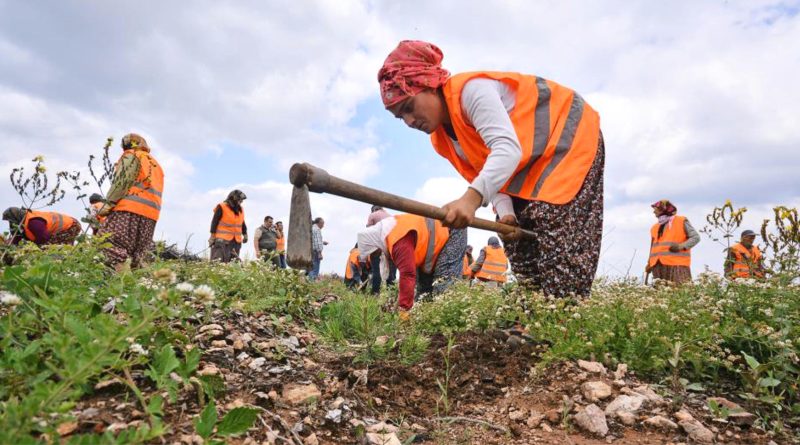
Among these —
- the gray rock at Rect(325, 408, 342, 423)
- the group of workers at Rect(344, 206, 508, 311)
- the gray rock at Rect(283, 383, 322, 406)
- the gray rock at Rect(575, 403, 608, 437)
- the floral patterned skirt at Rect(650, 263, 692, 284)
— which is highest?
the floral patterned skirt at Rect(650, 263, 692, 284)

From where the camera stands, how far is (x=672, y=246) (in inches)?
321

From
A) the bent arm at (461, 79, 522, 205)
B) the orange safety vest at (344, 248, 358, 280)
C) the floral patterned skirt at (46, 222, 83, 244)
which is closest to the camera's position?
the bent arm at (461, 79, 522, 205)

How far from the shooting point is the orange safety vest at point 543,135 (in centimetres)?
286

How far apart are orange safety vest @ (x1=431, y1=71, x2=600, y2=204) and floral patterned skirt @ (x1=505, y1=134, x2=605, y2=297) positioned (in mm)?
85

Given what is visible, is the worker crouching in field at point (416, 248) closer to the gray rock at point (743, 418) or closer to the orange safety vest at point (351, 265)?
Result: the gray rock at point (743, 418)

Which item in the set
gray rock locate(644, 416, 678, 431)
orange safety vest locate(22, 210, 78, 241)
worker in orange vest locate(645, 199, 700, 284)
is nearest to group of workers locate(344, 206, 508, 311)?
gray rock locate(644, 416, 678, 431)

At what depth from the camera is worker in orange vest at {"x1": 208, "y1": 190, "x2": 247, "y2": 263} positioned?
1073cm

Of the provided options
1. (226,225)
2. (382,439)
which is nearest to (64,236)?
(226,225)

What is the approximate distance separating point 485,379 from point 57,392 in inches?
71.7

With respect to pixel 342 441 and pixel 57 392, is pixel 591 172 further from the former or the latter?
pixel 57 392

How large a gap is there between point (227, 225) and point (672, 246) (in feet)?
27.9

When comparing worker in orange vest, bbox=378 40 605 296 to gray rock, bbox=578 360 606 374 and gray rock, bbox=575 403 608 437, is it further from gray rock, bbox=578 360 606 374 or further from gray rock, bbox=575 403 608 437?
gray rock, bbox=575 403 608 437

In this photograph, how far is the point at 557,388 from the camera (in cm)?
236

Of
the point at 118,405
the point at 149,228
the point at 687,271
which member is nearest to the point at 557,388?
the point at 118,405
